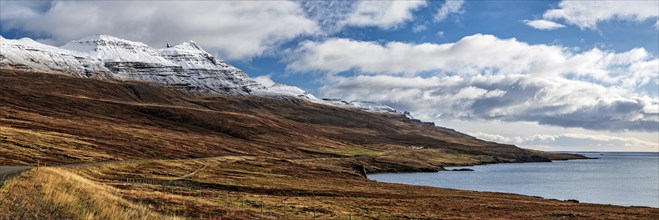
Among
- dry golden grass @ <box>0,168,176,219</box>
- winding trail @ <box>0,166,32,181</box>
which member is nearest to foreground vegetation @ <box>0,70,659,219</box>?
dry golden grass @ <box>0,168,176,219</box>

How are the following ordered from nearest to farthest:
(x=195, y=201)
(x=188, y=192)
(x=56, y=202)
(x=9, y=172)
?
(x=56, y=202) → (x=195, y=201) → (x=9, y=172) → (x=188, y=192)

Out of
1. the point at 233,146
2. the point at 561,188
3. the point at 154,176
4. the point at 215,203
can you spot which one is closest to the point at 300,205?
the point at 215,203

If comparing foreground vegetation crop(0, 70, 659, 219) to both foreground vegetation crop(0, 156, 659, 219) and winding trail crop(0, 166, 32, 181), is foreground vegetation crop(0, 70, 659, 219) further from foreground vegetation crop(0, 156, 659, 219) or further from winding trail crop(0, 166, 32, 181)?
winding trail crop(0, 166, 32, 181)

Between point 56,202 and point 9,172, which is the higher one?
point 9,172

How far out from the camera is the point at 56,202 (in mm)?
32969

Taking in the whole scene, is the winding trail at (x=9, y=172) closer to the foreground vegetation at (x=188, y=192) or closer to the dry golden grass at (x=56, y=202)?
the foreground vegetation at (x=188, y=192)

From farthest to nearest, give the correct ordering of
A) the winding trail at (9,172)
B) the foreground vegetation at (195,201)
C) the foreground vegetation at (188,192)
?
1. the winding trail at (9,172)
2. the foreground vegetation at (188,192)
3. the foreground vegetation at (195,201)

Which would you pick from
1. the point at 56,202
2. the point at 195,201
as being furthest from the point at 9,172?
the point at 56,202

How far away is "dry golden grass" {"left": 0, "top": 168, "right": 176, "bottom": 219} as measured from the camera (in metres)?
29.2

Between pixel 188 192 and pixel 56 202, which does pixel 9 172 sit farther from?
pixel 56 202

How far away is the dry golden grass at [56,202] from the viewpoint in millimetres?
29203

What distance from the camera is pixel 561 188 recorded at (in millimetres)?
136500

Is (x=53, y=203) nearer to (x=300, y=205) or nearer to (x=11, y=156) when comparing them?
(x=300, y=205)

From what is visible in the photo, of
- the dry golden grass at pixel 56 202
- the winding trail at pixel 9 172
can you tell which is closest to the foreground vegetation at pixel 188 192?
the dry golden grass at pixel 56 202
